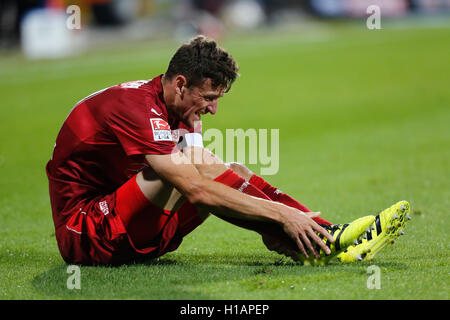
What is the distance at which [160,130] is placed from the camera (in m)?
4.32

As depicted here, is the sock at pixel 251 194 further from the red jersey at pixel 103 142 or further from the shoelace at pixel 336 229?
the red jersey at pixel 103 142

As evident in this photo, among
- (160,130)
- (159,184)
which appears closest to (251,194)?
(159,184)

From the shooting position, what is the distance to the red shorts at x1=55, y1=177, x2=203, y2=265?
14.4 feet

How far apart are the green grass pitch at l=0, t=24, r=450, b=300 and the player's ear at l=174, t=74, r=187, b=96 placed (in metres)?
1.20

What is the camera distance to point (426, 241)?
5215 millimetres

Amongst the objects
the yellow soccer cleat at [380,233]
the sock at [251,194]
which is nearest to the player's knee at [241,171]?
the sock at [251,194]

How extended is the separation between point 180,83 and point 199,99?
0.17 meters

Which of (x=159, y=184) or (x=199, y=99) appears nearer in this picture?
(x=159, y=184)

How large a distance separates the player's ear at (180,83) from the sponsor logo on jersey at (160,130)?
31 centimetres

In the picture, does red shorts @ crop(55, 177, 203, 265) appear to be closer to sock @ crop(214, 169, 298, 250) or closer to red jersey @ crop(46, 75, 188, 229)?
red jersey @ crop(46, 75, 188, 229)

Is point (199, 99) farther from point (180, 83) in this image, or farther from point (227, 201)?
point (227, 201)
